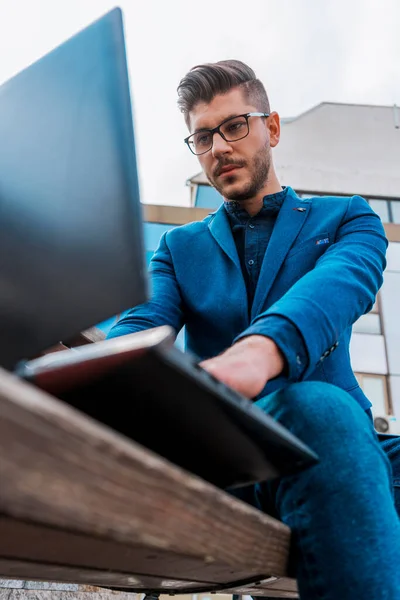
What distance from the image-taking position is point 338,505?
0.72m

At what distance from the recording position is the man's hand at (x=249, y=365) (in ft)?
2.41

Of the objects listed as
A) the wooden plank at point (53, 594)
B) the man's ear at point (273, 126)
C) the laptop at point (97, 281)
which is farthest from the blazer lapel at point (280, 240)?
the wooden plank at point (53, 594)

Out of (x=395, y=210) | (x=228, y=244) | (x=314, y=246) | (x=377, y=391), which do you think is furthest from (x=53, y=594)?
(x=395, y=210)

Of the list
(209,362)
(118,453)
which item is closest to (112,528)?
(118,453)

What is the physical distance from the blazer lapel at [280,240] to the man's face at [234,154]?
0.14m

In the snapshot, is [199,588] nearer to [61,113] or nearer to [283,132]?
[61,113]

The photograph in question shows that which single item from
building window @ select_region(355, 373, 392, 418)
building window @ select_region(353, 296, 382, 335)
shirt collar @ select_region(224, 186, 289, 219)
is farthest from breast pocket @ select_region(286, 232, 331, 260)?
building window @ select_region(353, 296, 382, 335)

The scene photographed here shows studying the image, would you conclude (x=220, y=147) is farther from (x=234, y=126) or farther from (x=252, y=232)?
(x=252, y=232)

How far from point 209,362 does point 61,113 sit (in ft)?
1.17

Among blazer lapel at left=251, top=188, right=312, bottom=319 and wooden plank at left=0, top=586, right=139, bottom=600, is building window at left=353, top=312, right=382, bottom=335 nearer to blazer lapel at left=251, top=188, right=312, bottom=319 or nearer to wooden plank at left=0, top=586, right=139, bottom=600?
wooden plank at left=0, top=586, right=139, bottom=600

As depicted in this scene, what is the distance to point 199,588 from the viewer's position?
1.21 metres

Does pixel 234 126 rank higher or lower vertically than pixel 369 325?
lower

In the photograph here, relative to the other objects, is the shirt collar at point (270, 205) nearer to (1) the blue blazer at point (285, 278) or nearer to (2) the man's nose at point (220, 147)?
(1) the blue blazer at point (285, 278)

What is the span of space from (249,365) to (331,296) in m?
0.29
